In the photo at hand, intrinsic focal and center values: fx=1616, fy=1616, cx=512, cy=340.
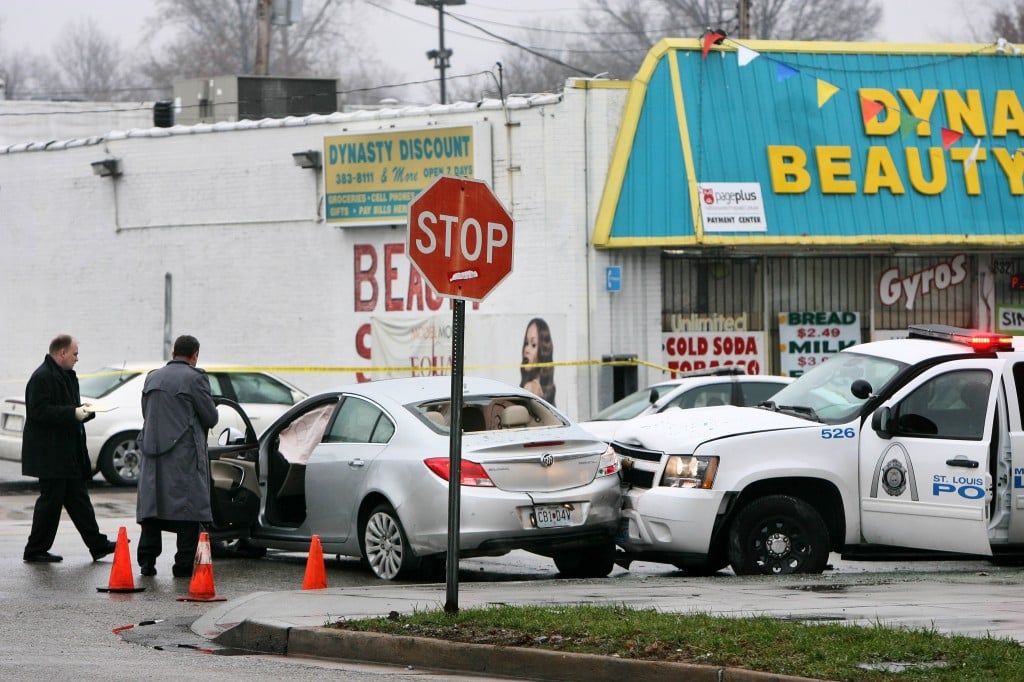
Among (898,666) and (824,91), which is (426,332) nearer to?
(824,91)

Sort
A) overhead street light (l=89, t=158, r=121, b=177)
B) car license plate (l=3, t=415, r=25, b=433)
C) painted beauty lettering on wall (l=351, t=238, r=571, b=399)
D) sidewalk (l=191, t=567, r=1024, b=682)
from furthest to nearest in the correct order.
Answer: overhead street light (l=89, t=158, r=121, b=177) → painted beauty lettering on wall (l=351, t=238, r=571, b=399) → car license plate (l=3, t=415, r=25, b=433) → sidewalk (l=191, t=567, r=1024, b=682)

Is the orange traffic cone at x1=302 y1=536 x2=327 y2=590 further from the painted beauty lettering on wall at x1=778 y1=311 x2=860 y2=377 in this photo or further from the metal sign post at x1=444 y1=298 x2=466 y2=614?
the painted beauty lettering on wall at x1=778 y1=311 x2=860 y2=377

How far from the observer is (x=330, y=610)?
9883 millimetres

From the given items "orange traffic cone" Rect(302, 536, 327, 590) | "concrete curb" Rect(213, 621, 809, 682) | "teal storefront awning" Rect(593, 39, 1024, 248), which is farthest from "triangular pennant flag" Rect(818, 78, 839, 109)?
"concrete curb" Rect(213, 621, 809, 682)

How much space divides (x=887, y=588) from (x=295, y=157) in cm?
1688

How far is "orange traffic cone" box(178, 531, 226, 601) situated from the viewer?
11.3m

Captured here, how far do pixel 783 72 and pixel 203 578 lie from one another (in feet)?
49.3

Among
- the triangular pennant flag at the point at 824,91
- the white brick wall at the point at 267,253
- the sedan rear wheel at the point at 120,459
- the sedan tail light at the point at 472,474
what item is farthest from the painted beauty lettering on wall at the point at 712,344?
the sedan tail light at the point at 472,474

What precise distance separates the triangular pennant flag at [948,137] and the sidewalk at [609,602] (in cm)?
1302

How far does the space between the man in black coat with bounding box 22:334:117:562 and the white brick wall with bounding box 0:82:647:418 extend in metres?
11.2

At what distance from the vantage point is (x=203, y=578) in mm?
11258

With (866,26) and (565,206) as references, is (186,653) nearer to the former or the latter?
(565,206)

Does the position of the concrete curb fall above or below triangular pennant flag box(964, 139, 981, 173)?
below

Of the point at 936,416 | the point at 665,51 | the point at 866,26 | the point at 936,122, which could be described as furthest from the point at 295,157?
the point at 866,26
